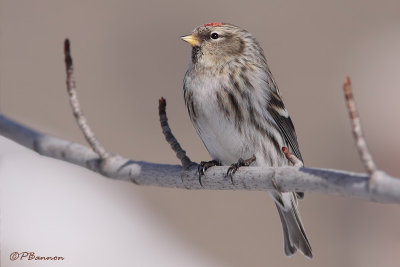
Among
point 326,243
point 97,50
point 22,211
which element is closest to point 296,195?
point 22,211

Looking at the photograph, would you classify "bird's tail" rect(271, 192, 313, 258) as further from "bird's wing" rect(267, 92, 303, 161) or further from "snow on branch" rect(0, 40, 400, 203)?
"snow on branch" rect(0, 40, 400, 203)

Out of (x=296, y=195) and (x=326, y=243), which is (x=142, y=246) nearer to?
(x=326, y=243)

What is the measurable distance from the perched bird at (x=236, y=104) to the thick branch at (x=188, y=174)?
36cm

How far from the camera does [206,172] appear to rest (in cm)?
185

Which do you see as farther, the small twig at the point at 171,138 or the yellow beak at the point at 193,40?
the yellow beak at the point at 193,40

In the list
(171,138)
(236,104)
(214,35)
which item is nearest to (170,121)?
(214,35)

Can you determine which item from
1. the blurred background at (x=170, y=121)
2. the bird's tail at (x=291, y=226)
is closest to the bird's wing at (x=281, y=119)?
the bird's tail at (x=291, y=226)

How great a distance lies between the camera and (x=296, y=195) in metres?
2.57

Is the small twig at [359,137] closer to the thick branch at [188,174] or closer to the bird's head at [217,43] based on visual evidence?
the thick branch at [188,174]

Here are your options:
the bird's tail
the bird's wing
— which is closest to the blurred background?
the bird's tail

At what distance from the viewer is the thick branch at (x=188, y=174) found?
52.0 inches

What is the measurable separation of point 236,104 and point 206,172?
1.78 ft

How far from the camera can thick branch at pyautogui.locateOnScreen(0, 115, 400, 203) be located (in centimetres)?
132

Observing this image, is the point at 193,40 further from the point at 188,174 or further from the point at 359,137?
the point at 359,137
